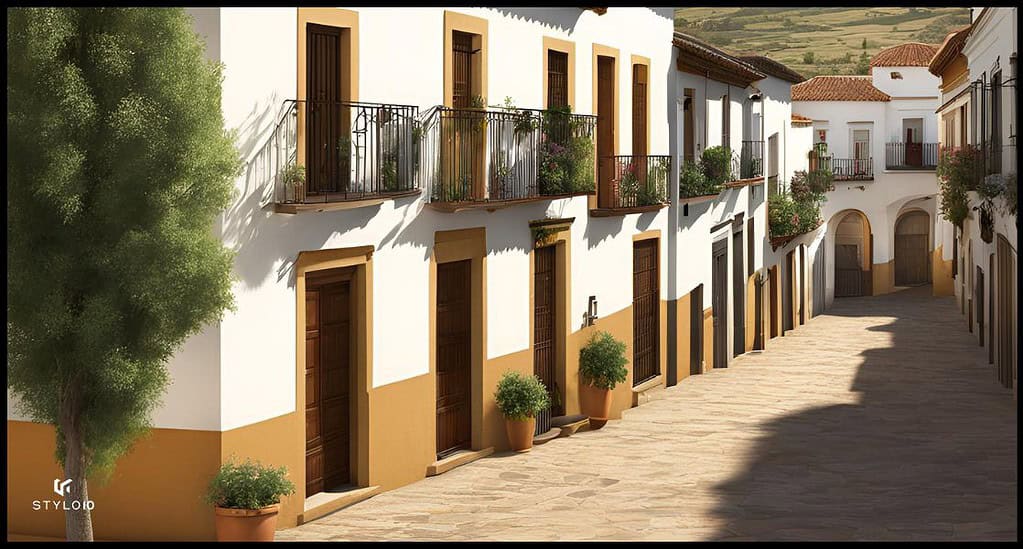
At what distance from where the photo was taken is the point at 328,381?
45.1ft

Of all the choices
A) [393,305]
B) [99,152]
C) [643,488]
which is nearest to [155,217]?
[99,152]

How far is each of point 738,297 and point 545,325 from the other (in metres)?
15.2

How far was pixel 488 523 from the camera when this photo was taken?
42.1ft

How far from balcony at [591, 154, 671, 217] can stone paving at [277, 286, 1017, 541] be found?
138 inches

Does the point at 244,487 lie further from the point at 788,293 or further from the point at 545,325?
the point at 788,293

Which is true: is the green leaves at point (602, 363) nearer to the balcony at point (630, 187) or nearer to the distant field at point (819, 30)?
the balcony at point (630, 187)

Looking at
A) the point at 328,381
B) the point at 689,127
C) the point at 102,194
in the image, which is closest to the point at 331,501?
the point at 328,381

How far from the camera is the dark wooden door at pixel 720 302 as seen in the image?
30562 mm

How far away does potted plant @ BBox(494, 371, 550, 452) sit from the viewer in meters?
17.2

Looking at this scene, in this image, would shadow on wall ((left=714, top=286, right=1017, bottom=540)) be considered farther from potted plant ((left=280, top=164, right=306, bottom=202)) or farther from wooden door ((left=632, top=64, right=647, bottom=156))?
wooden door ((left=632, top=64, right=647, bottom=156))

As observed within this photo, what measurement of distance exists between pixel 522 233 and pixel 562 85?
2.97 metres

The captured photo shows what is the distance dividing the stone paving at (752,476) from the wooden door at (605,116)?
4.34 m

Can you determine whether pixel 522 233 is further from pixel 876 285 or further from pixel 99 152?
pixel 876 285

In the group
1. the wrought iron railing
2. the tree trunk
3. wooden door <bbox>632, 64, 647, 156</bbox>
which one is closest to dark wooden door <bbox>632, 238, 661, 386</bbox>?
wooden door <bbox>632, 64, 647, 156</bbox>
